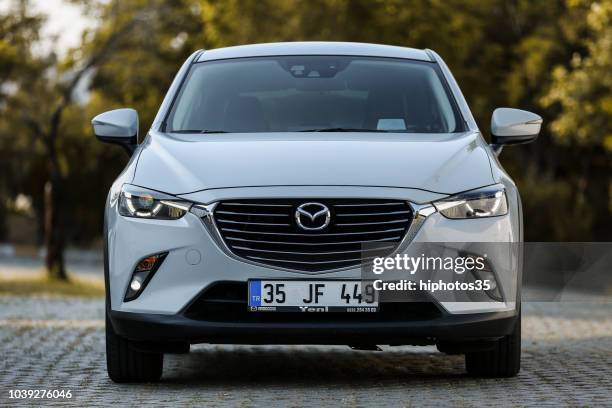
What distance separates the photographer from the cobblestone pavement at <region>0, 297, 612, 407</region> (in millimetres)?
6500

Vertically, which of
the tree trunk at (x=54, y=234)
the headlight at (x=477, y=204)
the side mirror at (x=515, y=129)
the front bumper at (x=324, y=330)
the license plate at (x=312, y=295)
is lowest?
the tree trunk at (x=54, y=234)

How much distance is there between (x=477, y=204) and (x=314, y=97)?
1.60 m

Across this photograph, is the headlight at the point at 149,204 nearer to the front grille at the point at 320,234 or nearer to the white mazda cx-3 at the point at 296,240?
the white mazda cx-3 at the point at 296,240

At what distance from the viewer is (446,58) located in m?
30.2

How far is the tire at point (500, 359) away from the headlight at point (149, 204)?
1.83m

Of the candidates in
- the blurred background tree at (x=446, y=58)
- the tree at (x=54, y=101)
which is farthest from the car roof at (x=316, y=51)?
the tree at (x=54, y=101)

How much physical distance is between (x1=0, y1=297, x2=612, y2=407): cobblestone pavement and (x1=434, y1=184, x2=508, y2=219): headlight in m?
0.87

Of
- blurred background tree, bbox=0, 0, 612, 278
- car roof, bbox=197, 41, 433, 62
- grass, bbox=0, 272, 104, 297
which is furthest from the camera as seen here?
blurred background tree, bbox=0, 0, 612, 278

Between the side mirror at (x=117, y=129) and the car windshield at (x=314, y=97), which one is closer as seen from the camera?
the side mirror at (x=117, y=129)

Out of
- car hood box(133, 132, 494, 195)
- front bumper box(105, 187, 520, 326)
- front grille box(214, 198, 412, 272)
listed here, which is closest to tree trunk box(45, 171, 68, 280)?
car hood box(133, 132, 494, 195)

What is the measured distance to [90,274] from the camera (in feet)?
109

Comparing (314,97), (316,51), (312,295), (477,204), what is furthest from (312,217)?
(316,51)

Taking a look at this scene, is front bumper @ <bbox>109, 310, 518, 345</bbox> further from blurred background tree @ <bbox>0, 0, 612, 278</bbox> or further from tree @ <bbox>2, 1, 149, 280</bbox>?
tree @ <bbox>2, 1, 149, 280</bbox>

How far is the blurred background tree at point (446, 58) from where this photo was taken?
86.9ft
